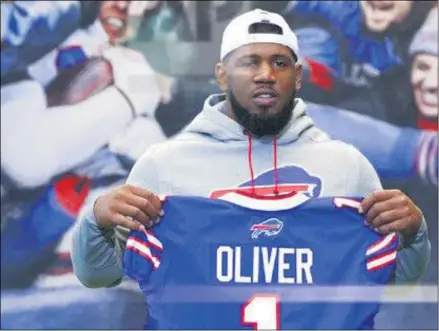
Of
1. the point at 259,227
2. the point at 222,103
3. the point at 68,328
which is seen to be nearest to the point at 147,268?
the point at 259,227

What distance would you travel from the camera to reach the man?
1.29 meters

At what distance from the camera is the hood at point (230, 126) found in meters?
1.32

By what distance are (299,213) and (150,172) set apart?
0.70 ft

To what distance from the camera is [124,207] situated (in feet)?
3.85

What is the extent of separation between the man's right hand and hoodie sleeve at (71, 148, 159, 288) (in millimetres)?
28

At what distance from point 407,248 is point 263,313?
21 centimetres

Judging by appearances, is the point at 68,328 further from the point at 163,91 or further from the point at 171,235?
the point at 171,235

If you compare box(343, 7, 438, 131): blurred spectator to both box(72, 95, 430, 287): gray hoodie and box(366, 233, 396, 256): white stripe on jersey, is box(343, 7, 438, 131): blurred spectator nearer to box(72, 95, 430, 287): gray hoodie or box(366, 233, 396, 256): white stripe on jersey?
box(72, 95, 430, 287): gray hoodie

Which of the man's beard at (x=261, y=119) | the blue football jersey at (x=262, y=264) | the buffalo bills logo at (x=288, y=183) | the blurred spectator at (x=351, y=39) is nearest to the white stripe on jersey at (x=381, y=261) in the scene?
the blue football jersey at (x=262, y=264)

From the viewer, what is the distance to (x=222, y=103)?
1374 mm

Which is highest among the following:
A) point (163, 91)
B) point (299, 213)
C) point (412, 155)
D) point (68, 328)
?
point (299, 213)

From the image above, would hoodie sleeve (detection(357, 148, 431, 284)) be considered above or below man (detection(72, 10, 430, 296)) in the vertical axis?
below

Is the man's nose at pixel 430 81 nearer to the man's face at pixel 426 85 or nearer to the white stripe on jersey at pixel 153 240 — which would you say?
the man's face at pixel 426 85

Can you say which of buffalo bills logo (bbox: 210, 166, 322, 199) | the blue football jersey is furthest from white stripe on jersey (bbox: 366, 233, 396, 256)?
buffalo bills logo (bbox: 210, 166, 322, 199)
